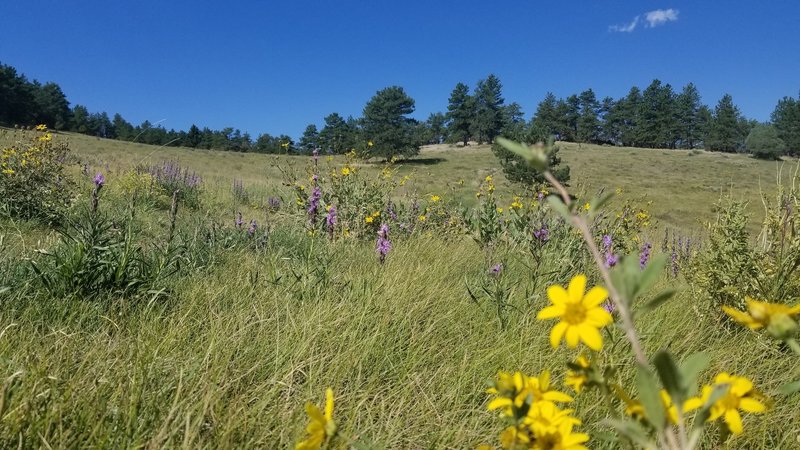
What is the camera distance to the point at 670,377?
0.45 meters

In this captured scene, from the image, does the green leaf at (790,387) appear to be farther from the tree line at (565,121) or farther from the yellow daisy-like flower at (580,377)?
the tree line at (565,121)

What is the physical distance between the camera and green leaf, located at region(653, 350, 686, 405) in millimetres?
438

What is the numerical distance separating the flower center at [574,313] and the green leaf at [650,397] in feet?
0.56

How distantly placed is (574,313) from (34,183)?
5563 mm

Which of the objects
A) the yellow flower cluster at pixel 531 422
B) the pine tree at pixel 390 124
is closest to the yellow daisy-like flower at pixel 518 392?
the yellow flower cluster at pixel 531 422

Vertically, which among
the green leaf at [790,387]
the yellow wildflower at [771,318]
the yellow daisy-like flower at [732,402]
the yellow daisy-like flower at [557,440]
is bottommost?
the yellow daisy-like flower at [557,440]

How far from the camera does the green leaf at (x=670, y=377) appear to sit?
44cm

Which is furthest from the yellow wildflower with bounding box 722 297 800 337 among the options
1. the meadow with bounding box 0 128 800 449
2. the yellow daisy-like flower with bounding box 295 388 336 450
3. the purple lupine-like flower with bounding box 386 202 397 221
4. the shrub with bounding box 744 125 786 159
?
the shrub with bounding box 744 125 786 159

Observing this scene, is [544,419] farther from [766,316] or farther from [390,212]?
[390,212]

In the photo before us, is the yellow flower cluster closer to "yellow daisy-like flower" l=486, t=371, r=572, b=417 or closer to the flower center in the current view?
"yellow daisy-like flower" l=486, t=371, r=572, b=417

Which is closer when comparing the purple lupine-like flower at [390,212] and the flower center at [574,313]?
the flower center at [574,313]

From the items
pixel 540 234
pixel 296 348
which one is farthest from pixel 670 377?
pixel 540 234

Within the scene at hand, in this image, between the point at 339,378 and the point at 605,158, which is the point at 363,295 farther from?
the point at 605,158

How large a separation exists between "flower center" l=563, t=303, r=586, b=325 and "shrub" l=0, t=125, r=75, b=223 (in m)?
4.34
